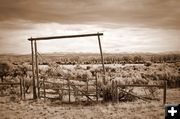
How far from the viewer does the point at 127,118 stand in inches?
273

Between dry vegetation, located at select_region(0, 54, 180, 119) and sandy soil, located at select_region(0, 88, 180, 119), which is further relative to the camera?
dry vegetation, located at select_region(0, 54, 180, 119)

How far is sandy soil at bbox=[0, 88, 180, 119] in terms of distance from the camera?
7.11m

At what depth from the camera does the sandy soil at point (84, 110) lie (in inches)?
280

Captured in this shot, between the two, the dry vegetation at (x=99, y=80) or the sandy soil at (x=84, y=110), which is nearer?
the sandy soil at (x=84, y=110)

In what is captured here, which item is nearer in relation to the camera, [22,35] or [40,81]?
[22,35]

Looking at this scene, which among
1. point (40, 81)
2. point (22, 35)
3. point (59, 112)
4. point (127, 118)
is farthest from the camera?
point (40, 81)

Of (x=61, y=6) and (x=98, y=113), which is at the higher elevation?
(x=61, y=6)

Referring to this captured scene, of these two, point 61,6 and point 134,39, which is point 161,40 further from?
point 61,6

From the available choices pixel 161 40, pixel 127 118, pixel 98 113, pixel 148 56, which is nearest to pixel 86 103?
pixel 98 113

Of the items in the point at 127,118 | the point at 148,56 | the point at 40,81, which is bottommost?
the point at 127,118

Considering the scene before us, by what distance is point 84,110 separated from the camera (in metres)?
7.53

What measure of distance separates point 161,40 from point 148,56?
1.77ft

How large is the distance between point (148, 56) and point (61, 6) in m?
2.61

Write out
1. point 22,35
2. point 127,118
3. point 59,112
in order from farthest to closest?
point 22,35, point 59,112, point 127,118
